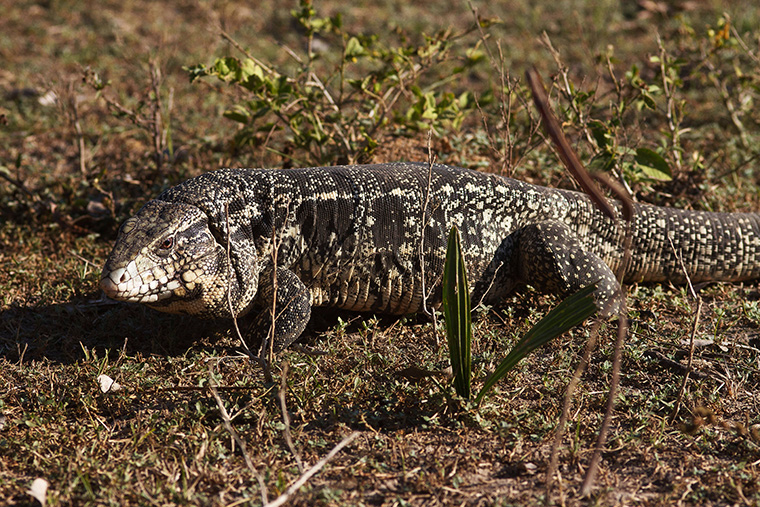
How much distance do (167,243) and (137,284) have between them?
13.3 inches

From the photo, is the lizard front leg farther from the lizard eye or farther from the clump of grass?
the clump of grass

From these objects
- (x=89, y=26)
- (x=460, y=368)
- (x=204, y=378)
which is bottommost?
(x=204, y=378)

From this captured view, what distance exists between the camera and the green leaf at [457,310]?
412cm

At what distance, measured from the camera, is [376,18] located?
38.5ft

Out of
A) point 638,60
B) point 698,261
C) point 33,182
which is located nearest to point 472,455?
point 698,261

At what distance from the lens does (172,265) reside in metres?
4.80

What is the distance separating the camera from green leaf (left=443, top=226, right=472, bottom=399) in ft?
13.5

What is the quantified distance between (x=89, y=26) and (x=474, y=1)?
613 centimetres

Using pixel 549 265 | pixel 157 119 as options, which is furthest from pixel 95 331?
pixel 549 265

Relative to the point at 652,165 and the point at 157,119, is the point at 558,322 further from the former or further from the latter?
the point at 157,119

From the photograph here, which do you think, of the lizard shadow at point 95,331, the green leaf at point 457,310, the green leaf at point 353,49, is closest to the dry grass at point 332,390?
the lizard shadow at point 95,331

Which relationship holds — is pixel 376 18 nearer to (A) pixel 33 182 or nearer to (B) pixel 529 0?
(B) pixel 529 0

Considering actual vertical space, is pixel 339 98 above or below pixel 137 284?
above

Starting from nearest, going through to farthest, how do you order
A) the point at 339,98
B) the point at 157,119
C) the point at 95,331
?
the point at 95,331
the point at 339,98
the point at 157,119
